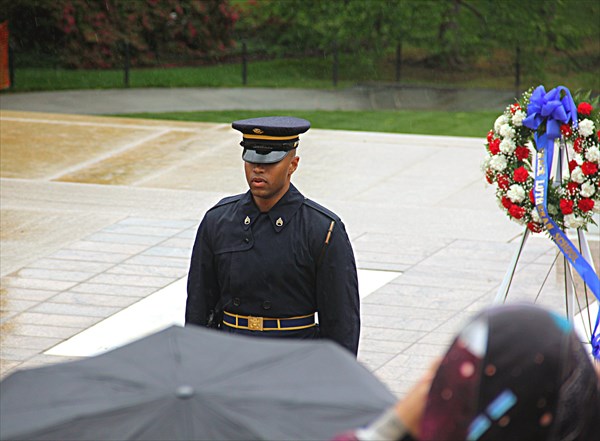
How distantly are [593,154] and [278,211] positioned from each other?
2.56 metres

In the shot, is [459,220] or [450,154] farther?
[450,154]

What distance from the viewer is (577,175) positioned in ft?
21.5

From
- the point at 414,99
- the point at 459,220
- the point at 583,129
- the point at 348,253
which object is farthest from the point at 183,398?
the point at 414,99

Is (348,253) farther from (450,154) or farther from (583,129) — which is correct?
(450,154)

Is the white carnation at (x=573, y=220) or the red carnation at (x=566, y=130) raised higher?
the red carnation at (x=566, y=130)

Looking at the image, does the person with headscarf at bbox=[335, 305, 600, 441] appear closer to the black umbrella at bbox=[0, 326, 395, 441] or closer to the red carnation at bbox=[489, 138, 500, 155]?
the black umbrella at bbox=[0, 326, 395, 441]

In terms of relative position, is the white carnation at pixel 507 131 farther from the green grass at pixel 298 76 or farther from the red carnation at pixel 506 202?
the green grass at pixel 298 76

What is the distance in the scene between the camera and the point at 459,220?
11.0m

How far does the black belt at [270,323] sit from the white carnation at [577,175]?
2580 millimetres

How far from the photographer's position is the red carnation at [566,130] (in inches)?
255

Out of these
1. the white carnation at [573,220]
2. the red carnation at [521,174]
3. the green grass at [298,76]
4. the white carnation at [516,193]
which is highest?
the red carnation at [521,174]

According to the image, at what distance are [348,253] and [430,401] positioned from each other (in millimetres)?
2995

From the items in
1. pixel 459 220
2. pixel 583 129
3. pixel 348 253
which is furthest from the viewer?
pixel 459 220

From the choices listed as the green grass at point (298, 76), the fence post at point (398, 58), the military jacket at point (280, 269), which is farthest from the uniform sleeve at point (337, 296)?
the fence post at point (398, 58)
